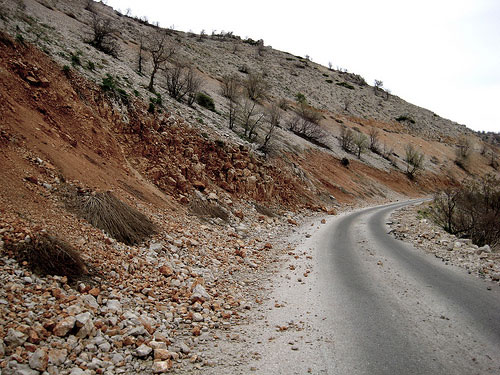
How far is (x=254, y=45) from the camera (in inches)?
3009

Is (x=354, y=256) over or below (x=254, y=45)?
below

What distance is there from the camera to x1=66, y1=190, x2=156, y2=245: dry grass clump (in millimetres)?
6586

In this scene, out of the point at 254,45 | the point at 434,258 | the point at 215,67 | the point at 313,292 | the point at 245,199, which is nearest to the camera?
the point at 313,292

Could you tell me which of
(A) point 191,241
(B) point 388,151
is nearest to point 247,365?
(A) point 191,241

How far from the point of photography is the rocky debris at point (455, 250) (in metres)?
7.46

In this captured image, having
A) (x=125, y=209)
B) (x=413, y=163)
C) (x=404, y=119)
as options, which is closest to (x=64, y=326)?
(x=125, y=209)

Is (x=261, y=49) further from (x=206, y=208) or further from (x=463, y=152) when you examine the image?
(x=206, y=208)

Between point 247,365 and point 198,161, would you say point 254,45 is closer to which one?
point 198,161

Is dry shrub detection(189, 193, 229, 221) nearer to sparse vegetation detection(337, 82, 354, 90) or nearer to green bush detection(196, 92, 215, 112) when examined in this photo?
green bush detection(196, 92, 215, 112)

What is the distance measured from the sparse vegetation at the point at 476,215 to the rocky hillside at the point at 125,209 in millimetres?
7734

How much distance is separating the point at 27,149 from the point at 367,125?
187 ft

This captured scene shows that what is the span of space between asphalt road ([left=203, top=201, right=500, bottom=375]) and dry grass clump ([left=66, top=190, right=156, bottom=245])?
3.67m

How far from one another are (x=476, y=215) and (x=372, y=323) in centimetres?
1044

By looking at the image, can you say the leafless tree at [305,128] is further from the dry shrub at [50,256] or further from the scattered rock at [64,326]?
the scattered rock at [64,326]
